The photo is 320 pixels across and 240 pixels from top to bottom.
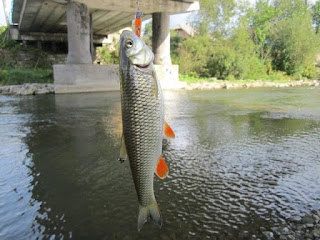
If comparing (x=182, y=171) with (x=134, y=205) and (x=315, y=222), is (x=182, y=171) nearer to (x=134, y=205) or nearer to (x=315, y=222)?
(x=134, y=205)

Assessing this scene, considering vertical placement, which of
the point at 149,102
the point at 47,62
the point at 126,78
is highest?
the point at 47,62

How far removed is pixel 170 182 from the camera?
421 cm

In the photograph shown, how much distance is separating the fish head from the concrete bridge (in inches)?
645

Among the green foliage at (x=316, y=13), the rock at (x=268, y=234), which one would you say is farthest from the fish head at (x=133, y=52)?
the green foliage at (x=316, y=13)

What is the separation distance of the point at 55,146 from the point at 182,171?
10.4 ft

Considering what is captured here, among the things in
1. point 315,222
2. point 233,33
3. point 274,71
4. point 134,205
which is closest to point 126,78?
point 134,205

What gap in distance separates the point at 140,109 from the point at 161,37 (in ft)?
68.5

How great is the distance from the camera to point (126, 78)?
Result: 6.89 ft

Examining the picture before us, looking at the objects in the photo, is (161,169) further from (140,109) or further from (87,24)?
(87,24)

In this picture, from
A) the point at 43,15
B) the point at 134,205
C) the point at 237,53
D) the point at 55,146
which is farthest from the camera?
the point at 237,53

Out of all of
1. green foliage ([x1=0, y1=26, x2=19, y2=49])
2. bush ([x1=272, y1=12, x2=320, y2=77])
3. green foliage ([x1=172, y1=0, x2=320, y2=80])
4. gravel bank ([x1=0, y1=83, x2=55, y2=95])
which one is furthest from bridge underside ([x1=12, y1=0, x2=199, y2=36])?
bush ([x1=272, y1=12, x2=320, y2=77])

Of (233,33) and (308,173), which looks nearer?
(308,173)

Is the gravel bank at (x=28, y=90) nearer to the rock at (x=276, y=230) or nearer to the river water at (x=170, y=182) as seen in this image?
the river water at (x=170, y=182)

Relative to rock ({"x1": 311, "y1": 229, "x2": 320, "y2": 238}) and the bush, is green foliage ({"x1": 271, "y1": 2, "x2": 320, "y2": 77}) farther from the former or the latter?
rock ({"x1": 311, "y1": 229, "x2": 320, "y2": 238})
